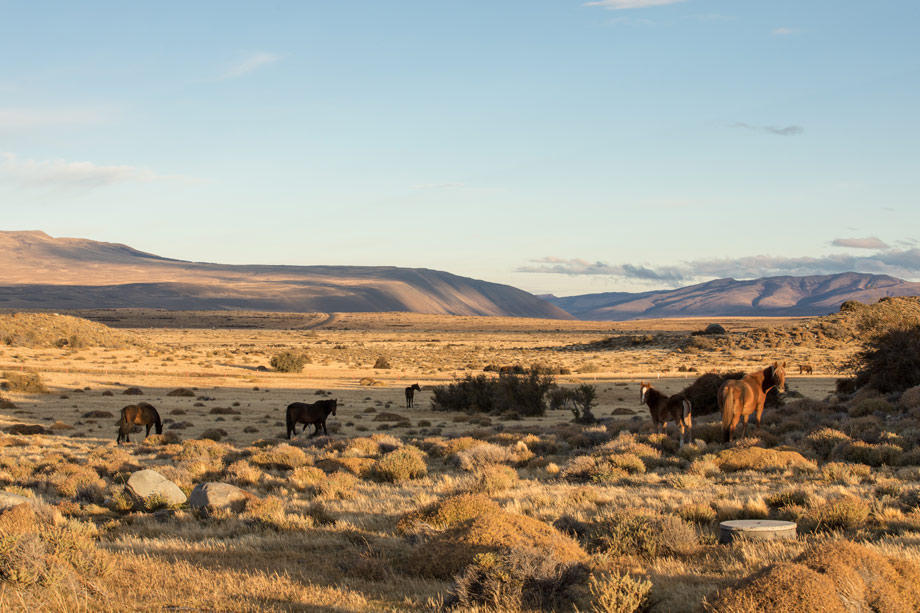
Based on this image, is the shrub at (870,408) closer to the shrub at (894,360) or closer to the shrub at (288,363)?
the shrub at (894,360)

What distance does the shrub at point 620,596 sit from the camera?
19.3ft

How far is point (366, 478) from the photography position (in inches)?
587

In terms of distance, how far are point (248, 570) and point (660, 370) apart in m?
44.5

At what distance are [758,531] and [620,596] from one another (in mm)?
3273

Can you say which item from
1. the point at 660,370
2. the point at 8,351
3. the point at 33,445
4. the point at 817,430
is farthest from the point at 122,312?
the point at 817,430

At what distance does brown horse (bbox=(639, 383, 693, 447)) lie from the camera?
1594cm

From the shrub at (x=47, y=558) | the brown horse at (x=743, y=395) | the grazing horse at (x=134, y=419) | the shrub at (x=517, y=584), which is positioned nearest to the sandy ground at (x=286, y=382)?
the grazing horse at (x=134, y=419)

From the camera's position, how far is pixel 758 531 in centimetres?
842

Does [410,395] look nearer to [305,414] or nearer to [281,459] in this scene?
[305,414]

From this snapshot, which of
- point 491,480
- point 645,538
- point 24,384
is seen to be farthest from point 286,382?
point 645,538

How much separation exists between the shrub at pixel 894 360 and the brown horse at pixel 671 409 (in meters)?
9.03

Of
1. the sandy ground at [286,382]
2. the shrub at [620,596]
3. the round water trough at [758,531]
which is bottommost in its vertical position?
the sandy ground at [286,382]

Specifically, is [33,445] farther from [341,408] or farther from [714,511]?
[714,511]

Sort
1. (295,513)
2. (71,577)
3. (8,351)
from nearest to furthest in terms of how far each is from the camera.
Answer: (71,577)
(295,513)
(8,351)
